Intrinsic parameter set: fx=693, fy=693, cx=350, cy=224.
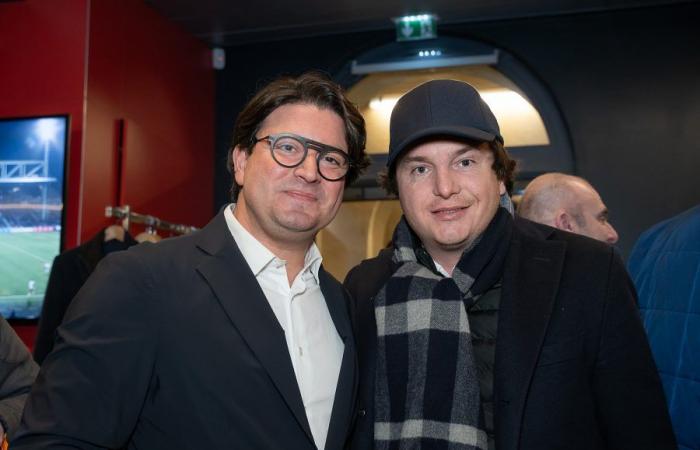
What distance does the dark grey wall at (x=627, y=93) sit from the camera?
4301 millimetres

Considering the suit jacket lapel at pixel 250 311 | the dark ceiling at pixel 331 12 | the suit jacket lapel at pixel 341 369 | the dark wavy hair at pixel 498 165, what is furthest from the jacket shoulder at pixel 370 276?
the dark ceiling at pixel 331 12

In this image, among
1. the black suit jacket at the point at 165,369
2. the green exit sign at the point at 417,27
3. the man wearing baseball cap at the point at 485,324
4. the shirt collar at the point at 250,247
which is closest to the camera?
the black suit jacket at the point at 165,369

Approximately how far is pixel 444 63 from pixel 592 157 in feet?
3.79

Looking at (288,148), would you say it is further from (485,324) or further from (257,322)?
(485,324)

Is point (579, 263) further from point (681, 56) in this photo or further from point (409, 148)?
point (681, 56)

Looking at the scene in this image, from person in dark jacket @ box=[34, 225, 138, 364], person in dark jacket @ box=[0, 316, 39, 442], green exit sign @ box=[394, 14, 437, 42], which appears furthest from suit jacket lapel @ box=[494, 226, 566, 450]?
green exit sign @ box=[394, 14, 437, 42]

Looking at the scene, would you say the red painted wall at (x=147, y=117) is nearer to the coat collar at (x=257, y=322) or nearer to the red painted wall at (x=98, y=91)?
the red painted wall at (x=98, y=91)

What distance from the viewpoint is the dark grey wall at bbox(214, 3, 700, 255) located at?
4.30m

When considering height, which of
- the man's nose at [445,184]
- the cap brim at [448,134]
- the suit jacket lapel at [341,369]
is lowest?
→ the suit jacket lapel at [341,369]

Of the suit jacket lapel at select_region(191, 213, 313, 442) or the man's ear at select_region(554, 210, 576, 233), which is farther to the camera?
the man's ear at select_region(554, 210, 576, 233)

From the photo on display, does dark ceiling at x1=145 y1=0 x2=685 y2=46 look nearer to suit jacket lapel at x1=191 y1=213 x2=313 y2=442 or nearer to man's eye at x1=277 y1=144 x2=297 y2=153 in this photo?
man's eye at x1=277 y1=144 x2=297 y2=153

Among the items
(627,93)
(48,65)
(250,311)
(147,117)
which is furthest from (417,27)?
(250,311)

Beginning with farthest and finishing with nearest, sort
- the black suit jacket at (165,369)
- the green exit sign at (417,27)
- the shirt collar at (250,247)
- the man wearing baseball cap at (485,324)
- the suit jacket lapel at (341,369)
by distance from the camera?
the green exit sign at (417,27) → the shirt collar at (250,247) → the suit jacket lapel at (341,369) → the man wearing baseball cap at (485,324) → the black suit jacket at (165,369)

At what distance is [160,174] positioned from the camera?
4.32 m
